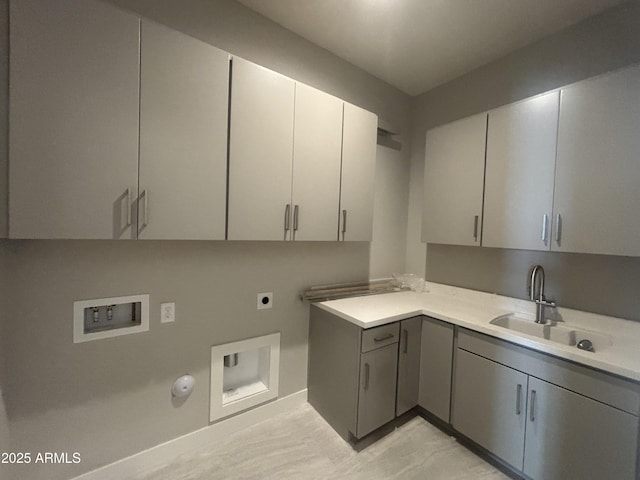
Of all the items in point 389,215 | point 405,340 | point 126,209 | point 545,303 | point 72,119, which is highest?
point 72,119

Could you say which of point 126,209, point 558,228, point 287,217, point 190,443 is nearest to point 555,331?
point 558,228

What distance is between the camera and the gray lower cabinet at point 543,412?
1144mm

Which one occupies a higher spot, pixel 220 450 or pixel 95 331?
pixel 95 331

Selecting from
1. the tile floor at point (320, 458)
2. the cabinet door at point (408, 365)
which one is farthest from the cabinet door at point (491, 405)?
the cabinet door at point (408, 365)

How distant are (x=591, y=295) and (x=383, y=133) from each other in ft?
6.37

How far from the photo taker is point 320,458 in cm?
159

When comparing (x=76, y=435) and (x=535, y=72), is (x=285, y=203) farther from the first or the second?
(x=535, y=72)

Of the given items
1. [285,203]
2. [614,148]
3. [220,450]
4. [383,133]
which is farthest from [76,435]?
[614,148]

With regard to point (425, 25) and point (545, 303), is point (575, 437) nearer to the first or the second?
point (545, 303)

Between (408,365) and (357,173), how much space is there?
4.72 ft

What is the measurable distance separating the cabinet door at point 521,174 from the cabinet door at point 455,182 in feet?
0.22

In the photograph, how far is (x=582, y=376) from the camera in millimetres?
1225

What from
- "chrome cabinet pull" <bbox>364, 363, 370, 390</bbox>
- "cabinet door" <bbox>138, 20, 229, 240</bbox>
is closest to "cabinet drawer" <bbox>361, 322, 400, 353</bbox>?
"chrome cabinet pull" <bbox>364, 363, 370, 390</bbox>

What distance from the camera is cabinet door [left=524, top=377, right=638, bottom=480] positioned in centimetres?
113
